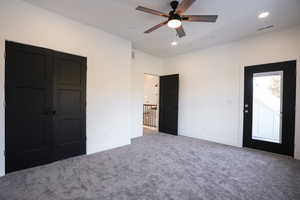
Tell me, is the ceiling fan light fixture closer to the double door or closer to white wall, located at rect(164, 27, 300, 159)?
the double door

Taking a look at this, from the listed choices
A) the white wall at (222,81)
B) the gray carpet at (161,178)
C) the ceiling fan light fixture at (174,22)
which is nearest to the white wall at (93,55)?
Result: the gray carpet at (161,178)

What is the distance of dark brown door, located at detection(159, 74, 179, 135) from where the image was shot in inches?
222

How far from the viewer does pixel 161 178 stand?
2477 mm

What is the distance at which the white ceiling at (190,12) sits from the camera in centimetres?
263

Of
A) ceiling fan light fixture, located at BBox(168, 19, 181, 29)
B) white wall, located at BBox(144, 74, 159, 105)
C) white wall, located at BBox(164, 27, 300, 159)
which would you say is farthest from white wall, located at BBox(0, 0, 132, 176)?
white wall, located at BBox(144, 74, 159, 105)

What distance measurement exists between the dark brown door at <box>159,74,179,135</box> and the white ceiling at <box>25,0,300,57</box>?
1.76 meters

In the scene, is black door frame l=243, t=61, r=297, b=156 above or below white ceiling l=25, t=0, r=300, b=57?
below

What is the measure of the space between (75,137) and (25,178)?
41.5 inches

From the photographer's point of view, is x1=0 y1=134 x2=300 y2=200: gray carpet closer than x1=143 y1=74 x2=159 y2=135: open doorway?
Yes

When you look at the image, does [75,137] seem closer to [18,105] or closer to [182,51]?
[18,105]

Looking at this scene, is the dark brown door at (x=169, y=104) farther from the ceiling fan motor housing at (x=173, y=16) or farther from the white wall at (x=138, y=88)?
the ceiling fan motor housing at (x=173, y=16)

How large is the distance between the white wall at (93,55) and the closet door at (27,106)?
0.10 meters

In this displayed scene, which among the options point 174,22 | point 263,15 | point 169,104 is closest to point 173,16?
point 174,22

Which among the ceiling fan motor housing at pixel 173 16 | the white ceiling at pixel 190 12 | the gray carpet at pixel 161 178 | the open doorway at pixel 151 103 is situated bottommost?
the gray carpet at pixel 161 178
